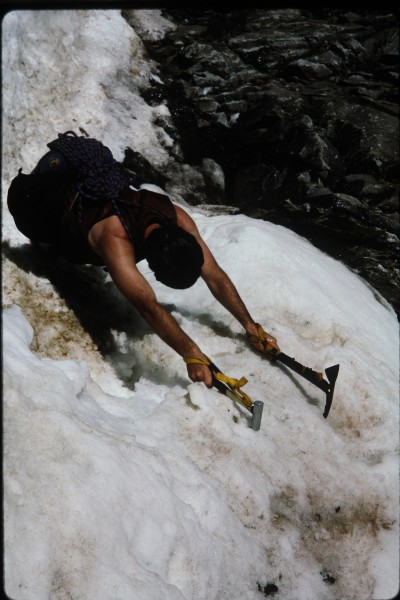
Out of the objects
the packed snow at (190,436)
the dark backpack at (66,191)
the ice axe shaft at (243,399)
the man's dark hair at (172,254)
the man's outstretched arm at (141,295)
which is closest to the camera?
the packed snow at (190,436)

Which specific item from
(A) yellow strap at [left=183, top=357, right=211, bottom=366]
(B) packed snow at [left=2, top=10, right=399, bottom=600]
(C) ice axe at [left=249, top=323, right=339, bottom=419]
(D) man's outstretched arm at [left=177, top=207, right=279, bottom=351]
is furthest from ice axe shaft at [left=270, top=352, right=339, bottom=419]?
(A) yellow strap at [left=183, top=357, right=211, bottom=366]

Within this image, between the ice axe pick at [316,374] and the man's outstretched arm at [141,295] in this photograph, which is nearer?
the man's outstretched arm at [141,295]

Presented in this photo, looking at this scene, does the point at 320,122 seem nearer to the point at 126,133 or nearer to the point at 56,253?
the point at 126,133

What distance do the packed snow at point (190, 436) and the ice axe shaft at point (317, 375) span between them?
0.37 ft

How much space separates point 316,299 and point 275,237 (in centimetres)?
103

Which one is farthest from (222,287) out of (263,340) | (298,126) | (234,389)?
(298,126)

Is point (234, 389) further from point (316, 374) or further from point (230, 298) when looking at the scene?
point (230, 298)

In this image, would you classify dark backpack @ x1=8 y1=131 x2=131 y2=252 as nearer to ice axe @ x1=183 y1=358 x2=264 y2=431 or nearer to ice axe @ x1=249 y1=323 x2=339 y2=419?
ice axe @ x1=183 y1=358 x2=264 y2=431

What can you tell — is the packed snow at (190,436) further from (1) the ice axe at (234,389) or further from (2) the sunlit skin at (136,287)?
(2) the sunlit skin at (136,287)

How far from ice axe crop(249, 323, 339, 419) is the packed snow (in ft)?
0.38

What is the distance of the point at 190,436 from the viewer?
320cm

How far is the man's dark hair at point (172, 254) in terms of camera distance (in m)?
3.55

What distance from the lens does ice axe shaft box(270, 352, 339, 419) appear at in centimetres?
381

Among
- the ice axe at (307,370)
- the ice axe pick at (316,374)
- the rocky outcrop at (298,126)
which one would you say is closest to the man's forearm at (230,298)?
the ice axe at (307,370)
